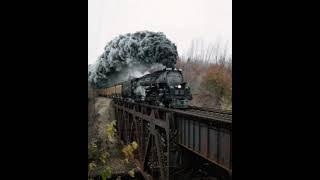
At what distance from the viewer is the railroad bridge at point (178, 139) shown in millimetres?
3854

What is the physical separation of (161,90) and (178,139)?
88.3 inches

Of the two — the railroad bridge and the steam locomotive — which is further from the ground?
the steam locomotive

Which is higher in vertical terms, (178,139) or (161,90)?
(161,90)

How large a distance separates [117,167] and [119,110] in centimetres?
178

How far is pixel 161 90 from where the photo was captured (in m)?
7.14

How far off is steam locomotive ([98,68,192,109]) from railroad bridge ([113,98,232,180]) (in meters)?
0.43

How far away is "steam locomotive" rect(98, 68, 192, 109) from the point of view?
6.46 metres

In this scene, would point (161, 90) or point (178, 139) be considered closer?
point (178, 139)

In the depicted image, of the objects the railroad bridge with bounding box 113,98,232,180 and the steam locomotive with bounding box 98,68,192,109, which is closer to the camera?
the railroad bridge with bounding box 113,98,232,180
